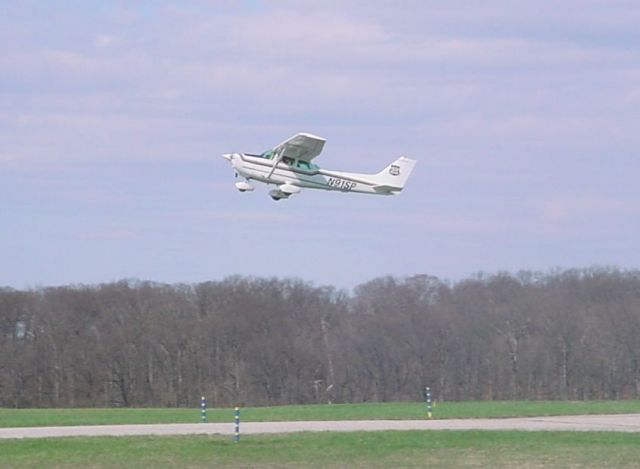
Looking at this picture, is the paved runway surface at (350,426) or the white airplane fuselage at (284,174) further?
the white airplane fuselage at (284,174)

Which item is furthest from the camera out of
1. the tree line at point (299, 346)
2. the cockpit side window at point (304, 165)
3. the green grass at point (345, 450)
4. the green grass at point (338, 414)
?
the tree line at point (299, 346)

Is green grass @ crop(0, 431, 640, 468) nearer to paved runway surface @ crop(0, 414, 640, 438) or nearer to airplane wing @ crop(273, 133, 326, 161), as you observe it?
paved runway surface @ crop(0, 414, 640, 438)

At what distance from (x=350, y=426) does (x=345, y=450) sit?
7.26 m

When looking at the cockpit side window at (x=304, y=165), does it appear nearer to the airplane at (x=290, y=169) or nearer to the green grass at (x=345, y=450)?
the airplane at (x=290, y=169)

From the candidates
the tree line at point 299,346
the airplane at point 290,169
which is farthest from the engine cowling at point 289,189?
the tree line at point 299,346

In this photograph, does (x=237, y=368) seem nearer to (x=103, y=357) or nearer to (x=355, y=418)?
(x=103, y=357)

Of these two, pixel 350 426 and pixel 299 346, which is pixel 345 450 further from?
pixel 299 346

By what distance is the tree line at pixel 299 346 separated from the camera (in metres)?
95.9

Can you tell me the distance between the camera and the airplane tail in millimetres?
40812

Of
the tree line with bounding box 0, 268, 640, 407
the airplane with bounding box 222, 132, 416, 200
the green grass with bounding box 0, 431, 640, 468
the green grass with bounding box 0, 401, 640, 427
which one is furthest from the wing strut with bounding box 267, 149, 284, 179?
the tree line with bounding box 0, 268, 640, 407

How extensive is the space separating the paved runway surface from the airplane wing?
7946 mm

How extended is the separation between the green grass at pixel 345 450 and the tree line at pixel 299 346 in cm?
6059

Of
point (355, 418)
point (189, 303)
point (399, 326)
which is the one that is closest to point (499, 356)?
point (399, 326)

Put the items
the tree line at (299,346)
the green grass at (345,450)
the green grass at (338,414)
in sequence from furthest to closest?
1. the tree line at (299,346)
2. the green grass at (338,414)
3. the green grass at (345,450)
